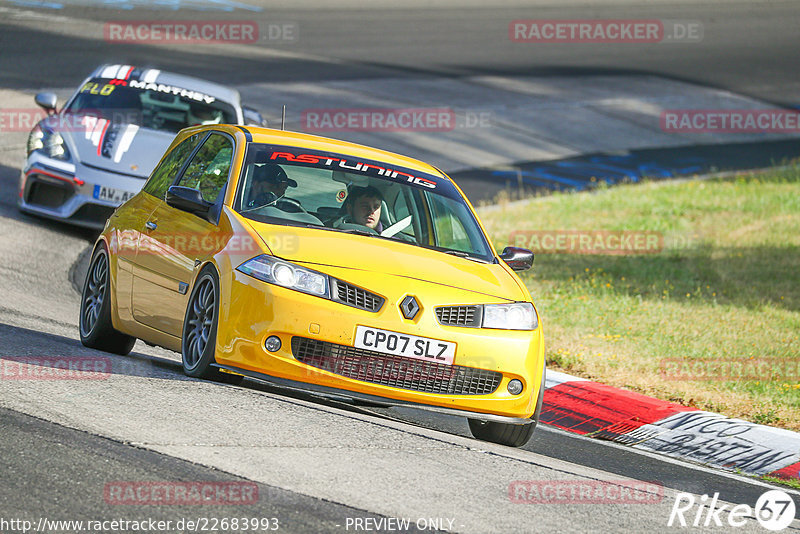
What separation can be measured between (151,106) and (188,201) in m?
6.87

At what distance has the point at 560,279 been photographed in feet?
43.7

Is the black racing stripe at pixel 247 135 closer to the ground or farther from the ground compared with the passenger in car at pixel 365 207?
farther from the ground

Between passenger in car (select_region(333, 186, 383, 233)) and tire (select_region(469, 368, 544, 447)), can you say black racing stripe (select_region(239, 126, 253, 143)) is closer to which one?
passenger in car (select_region(333, 186, 383, 233))

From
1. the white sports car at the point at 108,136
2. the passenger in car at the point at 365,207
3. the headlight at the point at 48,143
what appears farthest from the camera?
the headlight at the point at 48,143

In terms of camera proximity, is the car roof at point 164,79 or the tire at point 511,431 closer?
the tire at point 511,431

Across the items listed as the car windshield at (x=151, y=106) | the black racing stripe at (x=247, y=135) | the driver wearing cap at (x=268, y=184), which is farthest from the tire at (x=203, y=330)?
the car windshield at (x=151, y=106)

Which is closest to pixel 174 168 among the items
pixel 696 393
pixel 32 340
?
pixel 32 340

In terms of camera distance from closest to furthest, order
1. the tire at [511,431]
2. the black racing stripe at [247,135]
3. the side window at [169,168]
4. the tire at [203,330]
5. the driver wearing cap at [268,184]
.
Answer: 1. the tire at [203,330]
2. the tire at [511,431]
3. the driver wearing cap at [268,184]
4. the black racing stripe at [247,135]
5. the side window at [169,168]

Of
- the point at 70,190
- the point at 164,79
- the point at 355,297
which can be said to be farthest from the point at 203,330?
the point at 164,79

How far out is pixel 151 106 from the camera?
1376cm

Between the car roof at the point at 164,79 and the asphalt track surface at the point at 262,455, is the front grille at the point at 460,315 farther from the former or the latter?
the car roof at the point at 164,79

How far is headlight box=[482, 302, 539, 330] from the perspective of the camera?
6.71 meters

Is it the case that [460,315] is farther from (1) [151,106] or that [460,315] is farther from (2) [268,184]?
(1) [151,106]

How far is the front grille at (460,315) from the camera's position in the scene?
6562 millimetres
